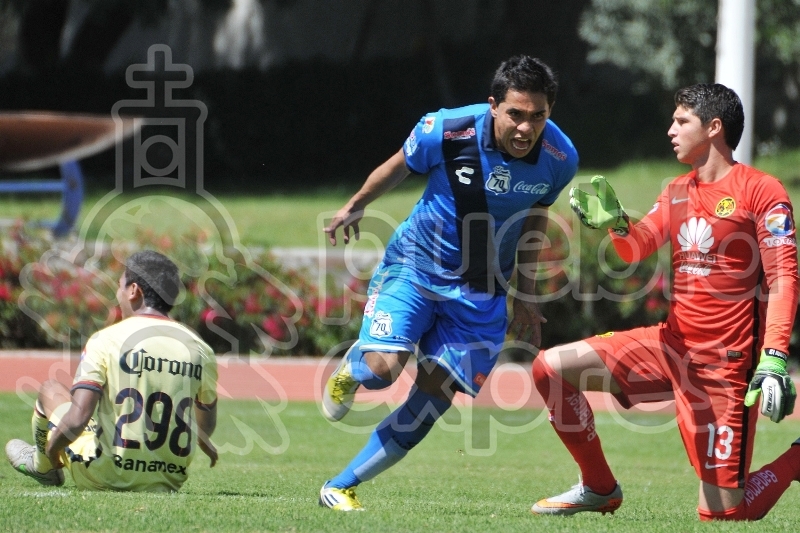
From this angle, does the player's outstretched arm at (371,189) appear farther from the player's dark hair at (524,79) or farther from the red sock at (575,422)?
the red sock at (575,422)

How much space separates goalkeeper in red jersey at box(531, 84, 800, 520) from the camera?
5215 millimetres

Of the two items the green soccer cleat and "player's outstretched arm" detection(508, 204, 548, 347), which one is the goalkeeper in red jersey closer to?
"player's outstretched arm" detection(508, 204, 548, 347)

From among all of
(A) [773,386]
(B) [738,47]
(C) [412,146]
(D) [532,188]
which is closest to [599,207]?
(D) [532,188]

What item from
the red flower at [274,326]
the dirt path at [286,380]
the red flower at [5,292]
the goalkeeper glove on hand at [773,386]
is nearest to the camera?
the goalkeeper glove on hand at [773,386]

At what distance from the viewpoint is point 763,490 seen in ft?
17.7

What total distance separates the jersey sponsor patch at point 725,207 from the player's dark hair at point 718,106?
316 millimetres

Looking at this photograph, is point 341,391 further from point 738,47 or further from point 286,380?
point 738,47

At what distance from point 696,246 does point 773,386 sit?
0.81m

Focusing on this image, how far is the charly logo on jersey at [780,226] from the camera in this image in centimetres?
500

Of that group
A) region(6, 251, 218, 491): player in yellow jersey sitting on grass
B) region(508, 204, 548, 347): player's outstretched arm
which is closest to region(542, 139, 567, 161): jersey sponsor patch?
region(508, 204, 548, 347): player's outstretched arm

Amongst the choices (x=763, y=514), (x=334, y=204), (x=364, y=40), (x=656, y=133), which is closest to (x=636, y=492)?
(x=763, y=514)

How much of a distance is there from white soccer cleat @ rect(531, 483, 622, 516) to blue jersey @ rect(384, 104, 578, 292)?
1082 mm

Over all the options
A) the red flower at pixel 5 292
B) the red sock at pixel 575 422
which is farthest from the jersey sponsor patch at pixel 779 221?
the red flower at pixel 5 292

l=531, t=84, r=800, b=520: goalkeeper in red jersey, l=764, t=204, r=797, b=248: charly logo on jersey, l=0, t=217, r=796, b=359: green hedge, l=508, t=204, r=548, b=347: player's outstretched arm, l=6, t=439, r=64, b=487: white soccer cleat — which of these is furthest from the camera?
l=0, t=217, r=796, b=359: green hedge
